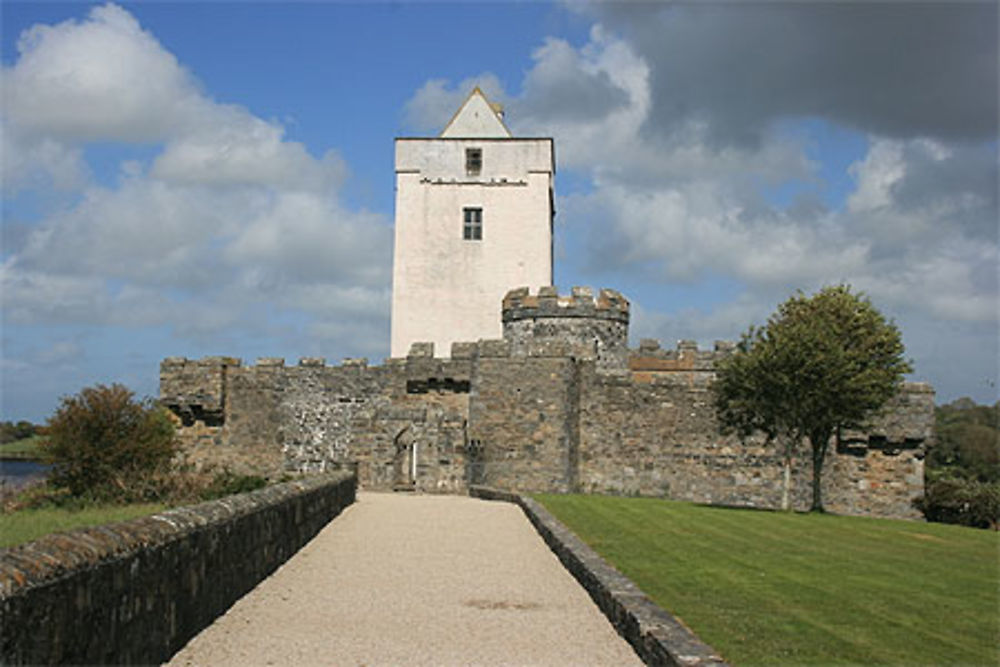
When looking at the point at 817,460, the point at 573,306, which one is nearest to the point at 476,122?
the point at 573,306

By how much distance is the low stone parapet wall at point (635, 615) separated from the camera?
663 centimetres

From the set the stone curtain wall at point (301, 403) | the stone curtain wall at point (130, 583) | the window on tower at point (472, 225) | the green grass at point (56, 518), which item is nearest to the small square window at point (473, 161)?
the window on tower at point (472, 225)

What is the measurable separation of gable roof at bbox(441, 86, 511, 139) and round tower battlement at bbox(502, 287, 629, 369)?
13.4m

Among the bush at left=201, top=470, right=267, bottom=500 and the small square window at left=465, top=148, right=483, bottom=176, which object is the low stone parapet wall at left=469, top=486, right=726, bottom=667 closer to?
the bush at left=201, top=470, right=267, bottom=500

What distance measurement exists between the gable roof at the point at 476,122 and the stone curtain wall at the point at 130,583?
31.7 meters

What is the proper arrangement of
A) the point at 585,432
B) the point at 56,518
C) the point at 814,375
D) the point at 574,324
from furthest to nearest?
1. the point at 574,324
2. the point at 585,432
3. the point at 814,375
4. the point at 56,518

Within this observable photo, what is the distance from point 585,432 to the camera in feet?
89.9

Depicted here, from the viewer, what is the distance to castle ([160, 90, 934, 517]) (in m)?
26.4

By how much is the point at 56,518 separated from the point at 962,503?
18.6 metres

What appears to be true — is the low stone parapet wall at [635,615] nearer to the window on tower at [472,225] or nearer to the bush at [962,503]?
the bush at [962,503]

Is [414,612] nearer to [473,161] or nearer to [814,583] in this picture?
[814,583]

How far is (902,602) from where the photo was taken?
10055mm

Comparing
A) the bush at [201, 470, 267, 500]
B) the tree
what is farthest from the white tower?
the bush at [201, 470, 267, 500]

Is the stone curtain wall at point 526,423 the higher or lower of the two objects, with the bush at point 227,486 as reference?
higher
